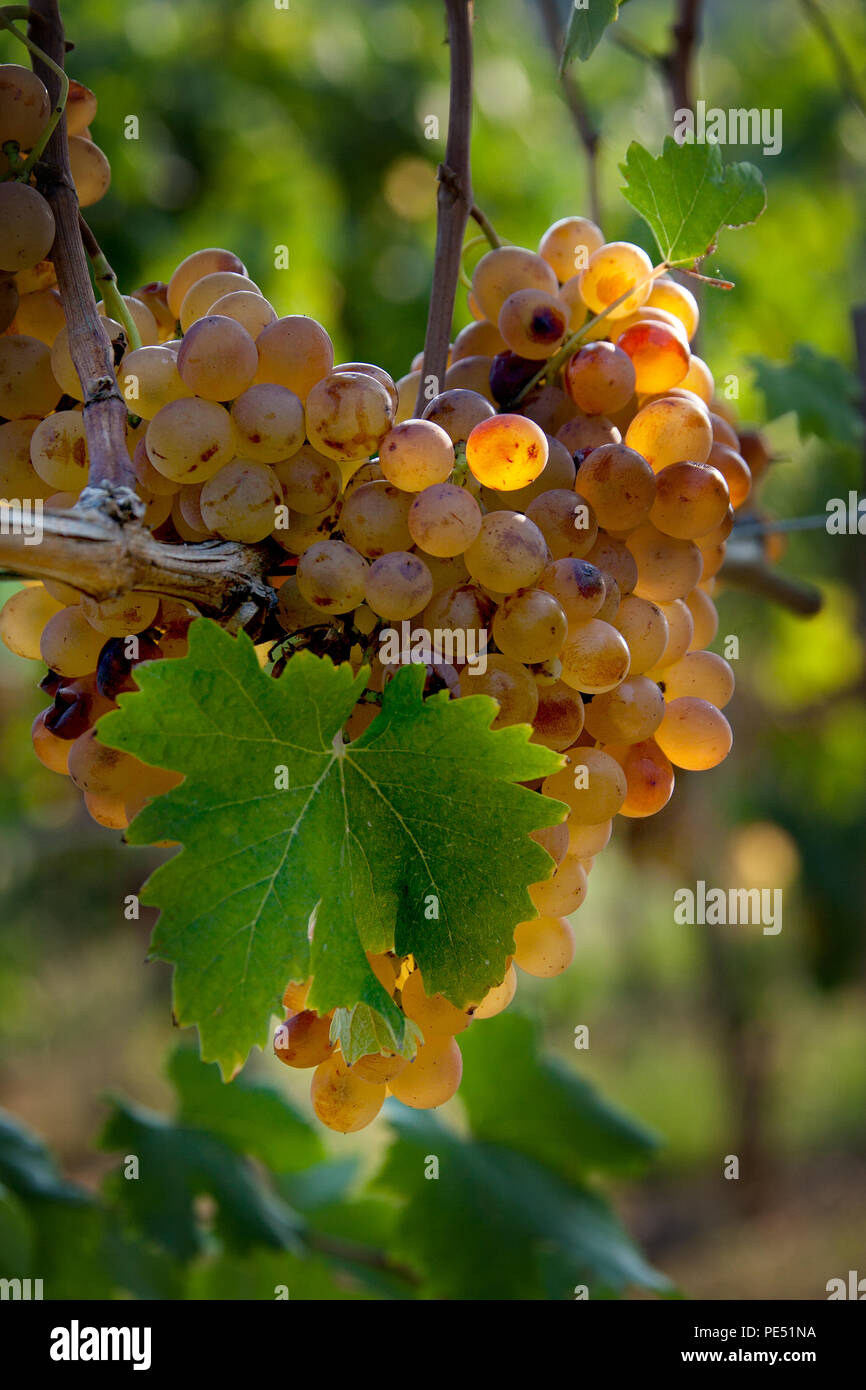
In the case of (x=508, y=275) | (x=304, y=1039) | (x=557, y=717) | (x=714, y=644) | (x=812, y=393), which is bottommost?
(x=304, y=1039)

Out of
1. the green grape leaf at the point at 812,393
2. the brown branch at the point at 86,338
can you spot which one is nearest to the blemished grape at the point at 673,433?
the brown branch at the point at 86,338

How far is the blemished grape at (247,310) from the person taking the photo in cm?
42

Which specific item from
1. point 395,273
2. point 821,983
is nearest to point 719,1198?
point 821,983

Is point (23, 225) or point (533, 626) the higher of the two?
point (23, 225)

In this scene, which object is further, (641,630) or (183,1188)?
(183,1188)

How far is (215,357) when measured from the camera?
15.7 inches

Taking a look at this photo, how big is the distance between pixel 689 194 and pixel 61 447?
282 millimetres

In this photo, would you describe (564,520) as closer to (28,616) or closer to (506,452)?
(506,452)

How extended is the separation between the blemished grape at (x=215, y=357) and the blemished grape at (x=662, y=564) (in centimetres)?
17

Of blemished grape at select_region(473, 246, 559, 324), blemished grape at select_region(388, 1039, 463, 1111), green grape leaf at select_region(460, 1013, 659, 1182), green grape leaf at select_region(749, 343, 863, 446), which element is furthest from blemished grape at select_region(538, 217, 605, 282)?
green grape leaf at select_region(460, 1013, 659, 1182)

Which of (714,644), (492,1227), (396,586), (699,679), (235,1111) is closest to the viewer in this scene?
(396,586)

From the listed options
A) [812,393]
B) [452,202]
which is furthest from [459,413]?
[812,393]

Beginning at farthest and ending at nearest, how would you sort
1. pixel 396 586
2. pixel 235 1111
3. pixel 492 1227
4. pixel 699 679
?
pixel 235 1111
pixel 492 1227
pixel 699 679
pixel 396 586

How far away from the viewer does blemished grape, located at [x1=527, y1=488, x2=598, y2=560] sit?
0.43 metres
